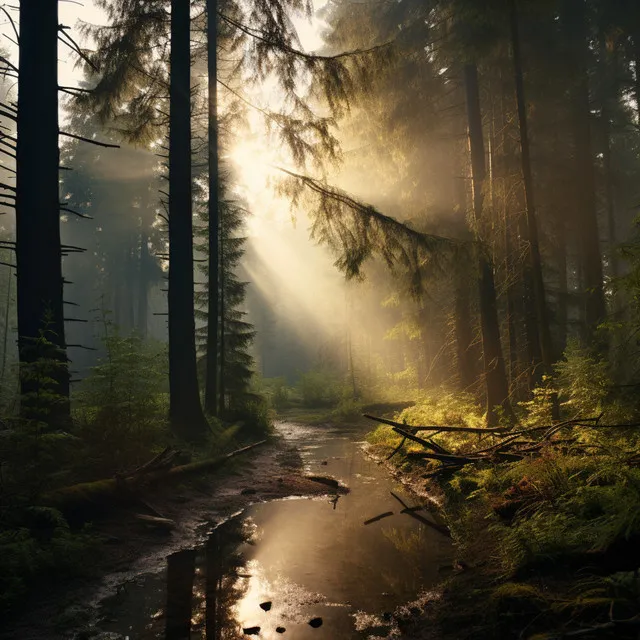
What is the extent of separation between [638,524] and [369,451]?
33.3 ft

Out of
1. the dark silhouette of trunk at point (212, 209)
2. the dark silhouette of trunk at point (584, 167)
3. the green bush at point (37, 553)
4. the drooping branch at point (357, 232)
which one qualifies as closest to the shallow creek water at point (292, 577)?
the green bush at point (37, 553)

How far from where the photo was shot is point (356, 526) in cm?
699

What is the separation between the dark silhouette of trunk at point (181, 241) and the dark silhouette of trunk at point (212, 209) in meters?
3.14

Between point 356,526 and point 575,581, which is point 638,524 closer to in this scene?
point 575,581

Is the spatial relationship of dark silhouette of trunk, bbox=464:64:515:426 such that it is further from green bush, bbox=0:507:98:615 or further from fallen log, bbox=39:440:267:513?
green bush, bbox=0:507:98:615

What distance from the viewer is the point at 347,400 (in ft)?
82.1

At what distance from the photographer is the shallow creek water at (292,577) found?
4168 millimetres

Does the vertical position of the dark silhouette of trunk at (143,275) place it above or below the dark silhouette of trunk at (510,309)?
above

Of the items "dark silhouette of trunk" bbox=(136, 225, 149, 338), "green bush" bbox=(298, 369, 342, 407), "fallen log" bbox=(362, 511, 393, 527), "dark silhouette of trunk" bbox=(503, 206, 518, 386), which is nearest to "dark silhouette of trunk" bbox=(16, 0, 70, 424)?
"fallen log" bbox=(362, 511, 393, 527)

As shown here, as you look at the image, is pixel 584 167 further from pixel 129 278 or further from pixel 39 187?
pixel 129 278

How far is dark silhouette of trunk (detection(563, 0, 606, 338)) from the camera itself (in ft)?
51.7

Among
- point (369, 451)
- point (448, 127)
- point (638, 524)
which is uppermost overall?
point (448, 127)

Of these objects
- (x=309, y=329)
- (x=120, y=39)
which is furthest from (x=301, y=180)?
(x=309, y=329)

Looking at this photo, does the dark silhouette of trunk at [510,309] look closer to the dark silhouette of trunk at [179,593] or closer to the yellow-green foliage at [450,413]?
the yellow-green foliage at [450,413]
